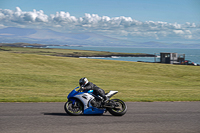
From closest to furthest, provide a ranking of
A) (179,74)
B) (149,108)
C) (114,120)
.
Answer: (114,120)
(149,108)
(179,74)

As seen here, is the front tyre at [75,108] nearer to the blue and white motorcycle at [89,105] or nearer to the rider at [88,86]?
the blue and white motorcycle at [89,105]

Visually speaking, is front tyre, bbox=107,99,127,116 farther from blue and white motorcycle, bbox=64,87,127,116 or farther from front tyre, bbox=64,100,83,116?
front tyre, bbox=64,100,83,116

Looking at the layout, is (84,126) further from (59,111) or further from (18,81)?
(18,81)

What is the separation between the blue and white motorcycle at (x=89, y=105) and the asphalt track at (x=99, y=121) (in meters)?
0.26

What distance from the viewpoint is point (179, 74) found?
1583 inches

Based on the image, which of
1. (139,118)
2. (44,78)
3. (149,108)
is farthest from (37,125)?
(44,78)

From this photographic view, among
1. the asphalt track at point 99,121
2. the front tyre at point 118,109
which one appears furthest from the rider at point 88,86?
the asphalt track at point 99,121

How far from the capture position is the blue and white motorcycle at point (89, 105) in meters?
10.1

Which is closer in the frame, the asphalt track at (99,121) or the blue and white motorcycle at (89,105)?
the asphalt track at (99,121)

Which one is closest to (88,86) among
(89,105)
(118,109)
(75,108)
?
(89,105)

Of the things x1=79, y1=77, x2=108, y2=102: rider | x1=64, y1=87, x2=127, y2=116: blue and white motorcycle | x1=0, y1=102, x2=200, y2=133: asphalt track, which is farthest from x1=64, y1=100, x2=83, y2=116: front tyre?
x1=79, y1=77, x2=108, y2=102: rider

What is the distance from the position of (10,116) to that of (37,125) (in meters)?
1.90

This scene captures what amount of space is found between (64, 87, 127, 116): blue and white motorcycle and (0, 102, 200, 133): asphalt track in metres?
0.26

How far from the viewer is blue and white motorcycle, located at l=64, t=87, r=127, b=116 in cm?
1013
